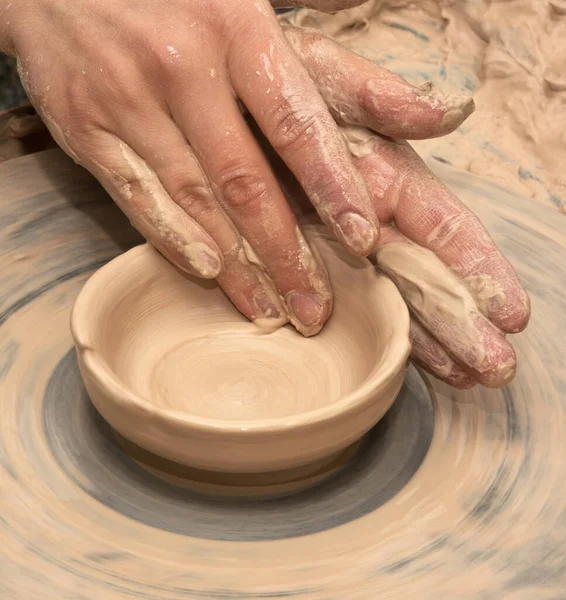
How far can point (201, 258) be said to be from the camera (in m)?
1.19

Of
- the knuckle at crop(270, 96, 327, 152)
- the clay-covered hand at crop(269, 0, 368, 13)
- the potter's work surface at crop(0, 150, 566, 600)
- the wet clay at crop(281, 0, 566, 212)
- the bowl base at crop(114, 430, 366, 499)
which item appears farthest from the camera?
the wet clay at crop(281, 0, 566, 212)

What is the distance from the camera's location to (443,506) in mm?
998

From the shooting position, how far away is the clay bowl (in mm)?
941

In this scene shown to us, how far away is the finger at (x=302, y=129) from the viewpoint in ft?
3.63

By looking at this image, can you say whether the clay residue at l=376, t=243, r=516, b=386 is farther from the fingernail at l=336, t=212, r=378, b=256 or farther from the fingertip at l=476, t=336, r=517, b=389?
the fingernail at l=336, t=212, r=378, b=256

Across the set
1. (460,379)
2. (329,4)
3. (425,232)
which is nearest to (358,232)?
(425,232)

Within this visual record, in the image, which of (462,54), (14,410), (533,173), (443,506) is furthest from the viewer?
(462,54)

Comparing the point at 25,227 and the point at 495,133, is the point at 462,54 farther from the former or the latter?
the point at 25,227

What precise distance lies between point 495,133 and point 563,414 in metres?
0.96

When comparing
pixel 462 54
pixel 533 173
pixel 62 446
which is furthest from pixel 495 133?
pixel 62 446

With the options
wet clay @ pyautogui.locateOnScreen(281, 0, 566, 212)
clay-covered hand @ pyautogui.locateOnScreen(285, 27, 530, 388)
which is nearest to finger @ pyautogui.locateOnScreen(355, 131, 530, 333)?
clay-covered hand @ pyautogui.locateOnScreen(285, 27, 530, 388)

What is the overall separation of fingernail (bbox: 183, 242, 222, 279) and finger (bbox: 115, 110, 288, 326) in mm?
41

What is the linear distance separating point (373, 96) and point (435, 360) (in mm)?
416

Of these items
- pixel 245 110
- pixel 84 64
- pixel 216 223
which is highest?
pixel 84 64
